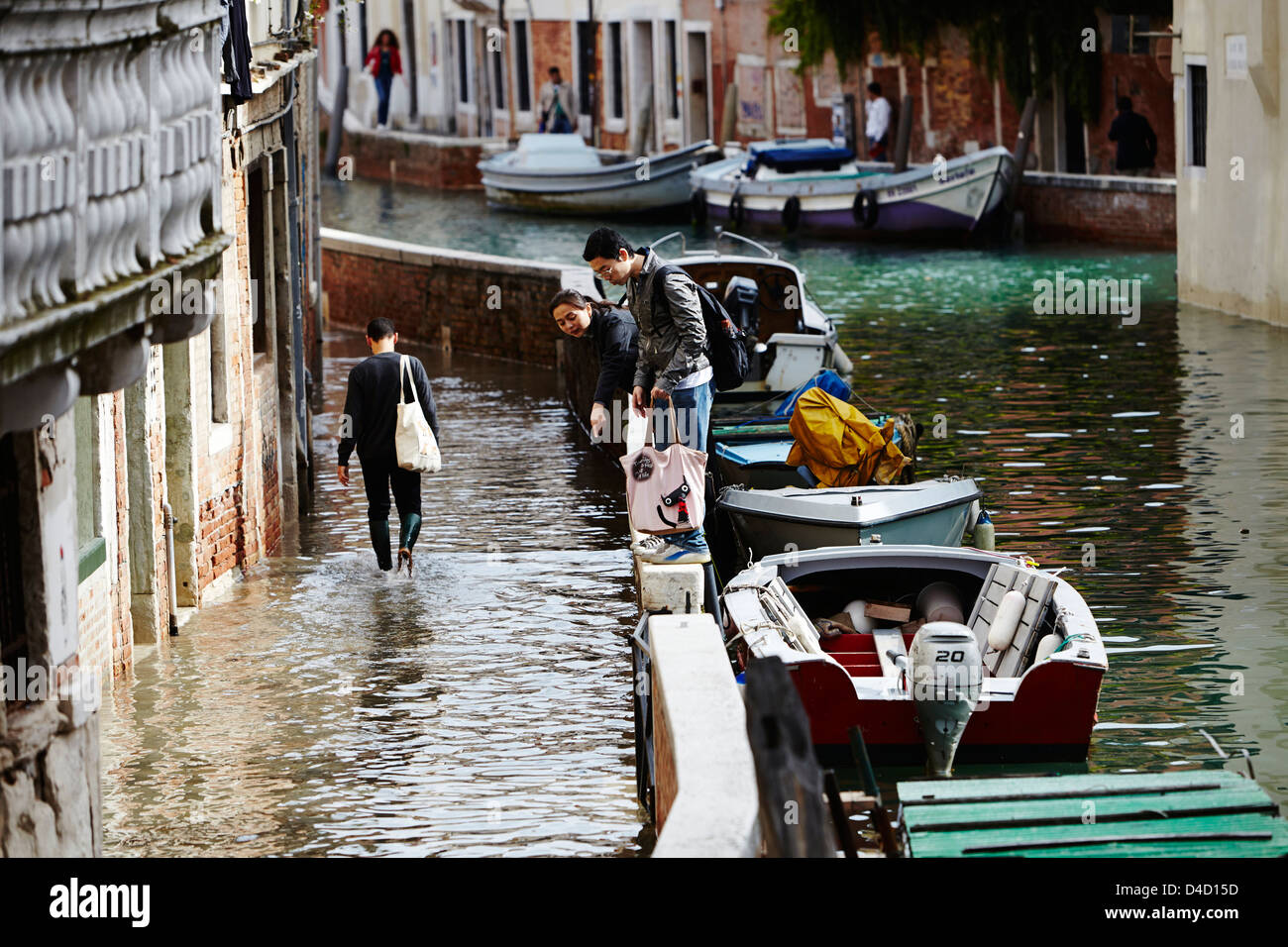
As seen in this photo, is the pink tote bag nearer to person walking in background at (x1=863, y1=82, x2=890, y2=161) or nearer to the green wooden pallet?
the green wooden pallet

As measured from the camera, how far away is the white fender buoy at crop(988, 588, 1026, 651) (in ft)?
29.9

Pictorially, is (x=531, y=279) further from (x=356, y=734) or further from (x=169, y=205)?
(x=169, y=205)

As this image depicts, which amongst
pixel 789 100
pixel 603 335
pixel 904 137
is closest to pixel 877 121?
pixel 904 137

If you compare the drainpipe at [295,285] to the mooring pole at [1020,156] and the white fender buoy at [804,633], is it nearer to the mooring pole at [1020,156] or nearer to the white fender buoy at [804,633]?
the white fender buoy at [804,633]

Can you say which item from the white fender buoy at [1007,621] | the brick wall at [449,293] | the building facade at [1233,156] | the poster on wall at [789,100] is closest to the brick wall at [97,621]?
the white fender buoy at [1007,621]

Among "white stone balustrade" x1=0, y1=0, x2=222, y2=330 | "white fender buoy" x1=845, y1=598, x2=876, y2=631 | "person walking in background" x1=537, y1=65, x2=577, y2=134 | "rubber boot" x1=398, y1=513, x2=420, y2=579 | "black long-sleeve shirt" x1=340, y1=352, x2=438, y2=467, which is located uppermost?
"person walking in background" x1=537, y1=65, x2=577, y2=134

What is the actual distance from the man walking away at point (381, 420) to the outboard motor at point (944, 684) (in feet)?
11.4

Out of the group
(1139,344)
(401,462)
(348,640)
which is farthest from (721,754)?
(1139,344)

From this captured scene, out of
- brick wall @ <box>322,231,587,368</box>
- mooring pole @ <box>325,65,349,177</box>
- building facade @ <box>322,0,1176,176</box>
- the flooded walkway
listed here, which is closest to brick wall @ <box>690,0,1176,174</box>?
building facade @ <box>322,0,1176,176</box>

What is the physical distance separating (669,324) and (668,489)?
757 mm

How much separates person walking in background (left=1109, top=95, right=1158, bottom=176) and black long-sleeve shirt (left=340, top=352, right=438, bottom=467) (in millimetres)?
21194

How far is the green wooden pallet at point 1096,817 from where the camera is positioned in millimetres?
5797
